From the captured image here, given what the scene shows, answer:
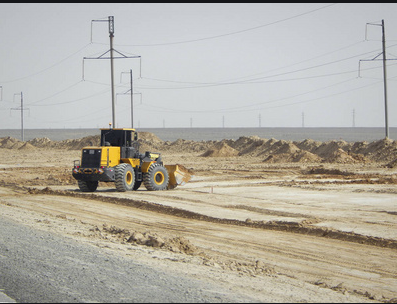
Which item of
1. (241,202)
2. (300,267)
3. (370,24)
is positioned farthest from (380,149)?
(300,267)

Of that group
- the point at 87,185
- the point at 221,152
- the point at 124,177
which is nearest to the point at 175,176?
the point at 124,177

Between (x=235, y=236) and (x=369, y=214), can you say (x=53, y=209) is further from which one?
(x=369, y=214)


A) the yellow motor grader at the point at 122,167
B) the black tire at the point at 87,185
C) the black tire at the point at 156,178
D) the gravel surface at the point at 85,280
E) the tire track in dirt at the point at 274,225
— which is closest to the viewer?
the gravel surface at the point at 85,280

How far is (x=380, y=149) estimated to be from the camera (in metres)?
49.0

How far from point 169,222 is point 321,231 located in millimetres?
5035

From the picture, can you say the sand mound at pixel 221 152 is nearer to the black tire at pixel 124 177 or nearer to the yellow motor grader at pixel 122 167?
the yellow motor grader at pixel 122 167

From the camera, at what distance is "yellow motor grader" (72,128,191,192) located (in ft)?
83.2

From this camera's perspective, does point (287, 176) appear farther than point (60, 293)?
Yes

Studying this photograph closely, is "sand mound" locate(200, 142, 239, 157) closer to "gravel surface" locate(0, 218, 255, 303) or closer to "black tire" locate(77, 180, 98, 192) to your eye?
"black tire" locate(77, 180, 98, 192)

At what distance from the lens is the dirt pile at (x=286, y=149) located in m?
47.9

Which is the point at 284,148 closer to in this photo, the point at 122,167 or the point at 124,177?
the point at 124,177

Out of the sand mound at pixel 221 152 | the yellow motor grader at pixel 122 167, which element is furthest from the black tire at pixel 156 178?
the sand mound at pixel 221 152

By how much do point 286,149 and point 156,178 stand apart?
103 ft

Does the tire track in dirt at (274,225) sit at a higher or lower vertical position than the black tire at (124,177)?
lower
